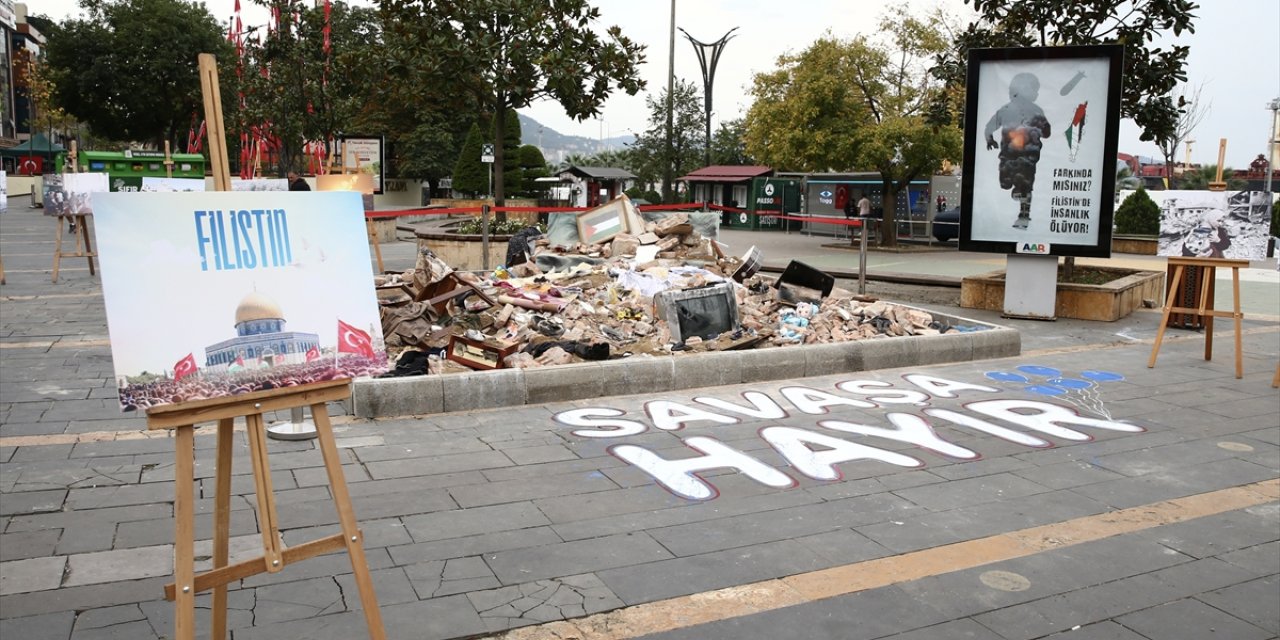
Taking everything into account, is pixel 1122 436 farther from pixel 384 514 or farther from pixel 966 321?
pixel 384 514

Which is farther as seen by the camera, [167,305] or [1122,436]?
[1122,436]

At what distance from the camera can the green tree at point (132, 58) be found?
48.2 meters

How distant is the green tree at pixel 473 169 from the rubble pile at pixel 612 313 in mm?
30292

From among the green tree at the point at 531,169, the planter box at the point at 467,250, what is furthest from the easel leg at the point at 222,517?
the green tree at the point at 531,169

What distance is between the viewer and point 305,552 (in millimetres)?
3252

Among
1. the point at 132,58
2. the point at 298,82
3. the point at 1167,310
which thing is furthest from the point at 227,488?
the point at 132,58

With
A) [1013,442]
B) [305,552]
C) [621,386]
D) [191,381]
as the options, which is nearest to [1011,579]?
[1013,442]

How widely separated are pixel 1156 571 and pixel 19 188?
63.4 m

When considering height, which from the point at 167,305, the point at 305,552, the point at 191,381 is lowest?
the point at 305,552

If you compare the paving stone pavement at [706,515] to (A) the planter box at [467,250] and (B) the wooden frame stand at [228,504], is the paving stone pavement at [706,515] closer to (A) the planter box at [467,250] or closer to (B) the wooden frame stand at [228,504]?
(B) the wooden frame stand at [228,504]

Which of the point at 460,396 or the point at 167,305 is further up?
the point at 167,305

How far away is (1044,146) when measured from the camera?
478 inches

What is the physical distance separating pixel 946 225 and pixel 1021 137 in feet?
57.8

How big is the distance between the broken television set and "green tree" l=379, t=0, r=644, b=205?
32.6 feet
